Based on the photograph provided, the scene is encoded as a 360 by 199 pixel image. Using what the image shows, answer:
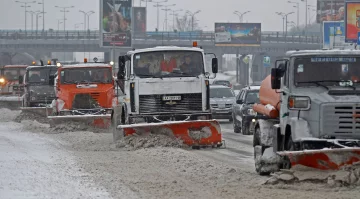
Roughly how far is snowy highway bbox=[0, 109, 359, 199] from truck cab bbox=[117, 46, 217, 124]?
1208 mm

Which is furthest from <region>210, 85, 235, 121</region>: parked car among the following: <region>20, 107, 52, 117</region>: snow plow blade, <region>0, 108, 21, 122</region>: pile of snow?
<region>0, 108, 21, 122</region>: pile of snow

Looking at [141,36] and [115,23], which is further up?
[115,23]

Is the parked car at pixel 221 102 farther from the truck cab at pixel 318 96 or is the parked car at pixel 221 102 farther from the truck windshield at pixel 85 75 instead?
the truck cab at pixel 318 96

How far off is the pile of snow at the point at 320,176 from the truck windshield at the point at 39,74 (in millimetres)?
21971

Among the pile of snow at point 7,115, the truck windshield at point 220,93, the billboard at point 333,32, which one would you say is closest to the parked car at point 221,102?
the truck windshield at point 220,93

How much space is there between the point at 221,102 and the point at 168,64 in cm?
1432

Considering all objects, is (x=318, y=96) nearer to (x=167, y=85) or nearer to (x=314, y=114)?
(x=314, y=114)

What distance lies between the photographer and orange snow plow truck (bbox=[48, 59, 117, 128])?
27625mm

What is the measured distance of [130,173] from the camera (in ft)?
50.2

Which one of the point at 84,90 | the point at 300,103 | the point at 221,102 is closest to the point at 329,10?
the point at 221,102

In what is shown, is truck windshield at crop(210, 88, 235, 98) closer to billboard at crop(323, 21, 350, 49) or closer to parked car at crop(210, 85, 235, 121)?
parked car at crop(210, 85, 235, 121)

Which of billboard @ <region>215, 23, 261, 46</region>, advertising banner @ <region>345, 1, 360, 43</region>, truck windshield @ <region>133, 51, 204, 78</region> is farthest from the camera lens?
billboard @ <region>215, 23, 261, 46</region>

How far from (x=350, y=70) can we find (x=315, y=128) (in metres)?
1.27

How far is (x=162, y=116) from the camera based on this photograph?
2139 centimetres
